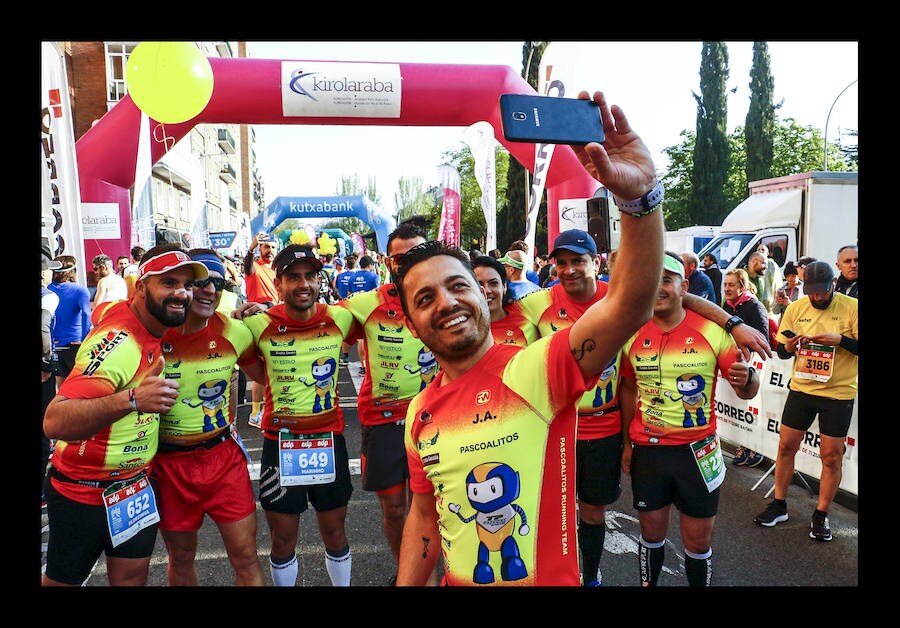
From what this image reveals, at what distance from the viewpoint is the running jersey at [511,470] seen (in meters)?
1.72

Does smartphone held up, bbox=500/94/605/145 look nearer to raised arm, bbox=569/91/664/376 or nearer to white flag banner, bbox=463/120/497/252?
raised arm, bbox=569/91/664/376

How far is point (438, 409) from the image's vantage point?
187 cm

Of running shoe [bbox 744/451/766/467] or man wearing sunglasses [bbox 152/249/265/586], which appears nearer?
man wearing sunglasses [bbox 152/249/265/586]

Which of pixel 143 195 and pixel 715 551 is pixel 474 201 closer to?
pixel 143 195

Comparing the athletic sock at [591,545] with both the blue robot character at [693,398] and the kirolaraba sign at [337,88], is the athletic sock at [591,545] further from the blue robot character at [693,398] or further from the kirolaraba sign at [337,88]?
the kirolaraba sign at [337,88]

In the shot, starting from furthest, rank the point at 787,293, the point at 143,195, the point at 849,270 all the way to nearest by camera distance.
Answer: the point at 143,195, the point at 787,293, the point at 849,270

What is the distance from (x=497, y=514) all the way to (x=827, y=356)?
395 centimetres

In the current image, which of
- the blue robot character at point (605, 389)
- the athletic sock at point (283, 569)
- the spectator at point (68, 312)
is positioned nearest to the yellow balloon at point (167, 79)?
the spectator at point (68, 312)

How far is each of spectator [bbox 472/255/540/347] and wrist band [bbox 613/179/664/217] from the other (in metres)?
2.47

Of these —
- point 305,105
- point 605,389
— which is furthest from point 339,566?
point 305,105

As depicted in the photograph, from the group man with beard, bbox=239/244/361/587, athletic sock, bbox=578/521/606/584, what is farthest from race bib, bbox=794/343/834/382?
man with beard, bbox=239/244/361/587

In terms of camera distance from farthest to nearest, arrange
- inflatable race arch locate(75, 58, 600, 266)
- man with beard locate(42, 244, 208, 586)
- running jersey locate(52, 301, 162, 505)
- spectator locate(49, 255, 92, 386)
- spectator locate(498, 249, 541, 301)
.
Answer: inflatable race arch locate(75, 58, 600, 266)
spectator locate(498, 249, 541, 301)
spectator locate(49, 255, 92, 386)
man with beard locate(42, 244, 208, 586)
running jersey locate(52, 301, 162, 505)

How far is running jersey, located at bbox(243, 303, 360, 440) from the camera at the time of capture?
3.64 metres
